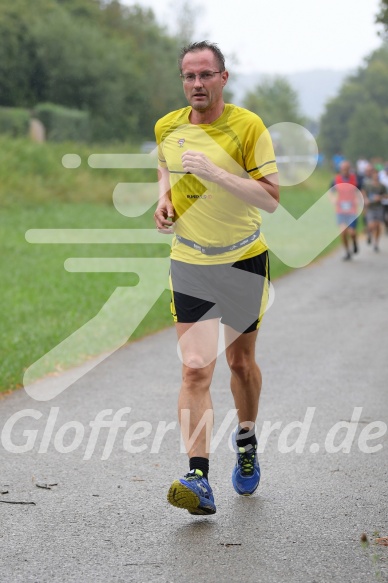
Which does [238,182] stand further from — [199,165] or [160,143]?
[160,143]

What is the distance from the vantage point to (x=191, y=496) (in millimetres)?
5031

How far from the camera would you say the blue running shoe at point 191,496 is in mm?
5035

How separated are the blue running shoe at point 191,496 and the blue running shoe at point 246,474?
0.51m

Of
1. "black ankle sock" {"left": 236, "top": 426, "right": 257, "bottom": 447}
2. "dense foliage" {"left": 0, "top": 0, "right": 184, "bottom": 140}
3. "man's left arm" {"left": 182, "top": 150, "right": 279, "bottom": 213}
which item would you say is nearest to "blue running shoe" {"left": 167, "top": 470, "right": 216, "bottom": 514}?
"black ankle sock" {"left": 236, "top": 426, "right": 257, "bottom": 447}

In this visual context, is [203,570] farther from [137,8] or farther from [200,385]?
[137,8]

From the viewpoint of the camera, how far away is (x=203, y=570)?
442 centimetres

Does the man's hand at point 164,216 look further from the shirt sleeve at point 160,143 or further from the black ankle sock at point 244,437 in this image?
the black ankle sock at point 244,437

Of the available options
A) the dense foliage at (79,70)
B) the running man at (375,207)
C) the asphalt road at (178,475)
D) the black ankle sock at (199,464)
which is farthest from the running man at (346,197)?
the dense foliage at (79,70)

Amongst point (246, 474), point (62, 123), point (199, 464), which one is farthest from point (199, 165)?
point (62, 123)

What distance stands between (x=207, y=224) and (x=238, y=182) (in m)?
0.31

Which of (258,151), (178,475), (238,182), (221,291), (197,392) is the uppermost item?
(258,151)

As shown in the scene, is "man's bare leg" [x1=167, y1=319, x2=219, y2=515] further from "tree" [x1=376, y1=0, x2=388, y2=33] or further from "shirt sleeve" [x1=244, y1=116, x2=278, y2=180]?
"tree" [x1=376, y1=0, x2=388, y2=33]

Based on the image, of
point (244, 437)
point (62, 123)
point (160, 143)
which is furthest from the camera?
point (62, 123)

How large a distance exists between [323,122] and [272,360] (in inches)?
5129
